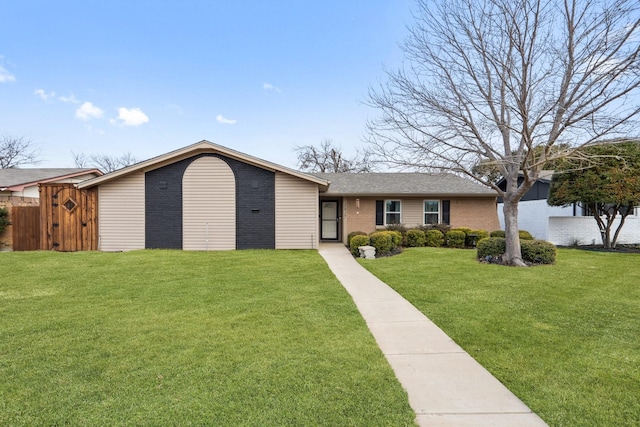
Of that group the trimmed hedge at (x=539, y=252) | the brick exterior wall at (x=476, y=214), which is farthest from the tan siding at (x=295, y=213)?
the brick exterior wall at (x=476, y=214)

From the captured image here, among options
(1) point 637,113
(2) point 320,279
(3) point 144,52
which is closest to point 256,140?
(3) point 144,52

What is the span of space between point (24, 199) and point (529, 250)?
73.3 feet

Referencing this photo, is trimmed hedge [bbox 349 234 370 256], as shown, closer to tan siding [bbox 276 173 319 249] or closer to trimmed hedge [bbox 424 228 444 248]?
tan siding [bbox 276 173 319 249]

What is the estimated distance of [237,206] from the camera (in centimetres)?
1367

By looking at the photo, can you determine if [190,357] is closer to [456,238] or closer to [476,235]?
[456,238]

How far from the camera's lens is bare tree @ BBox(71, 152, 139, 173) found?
44031 mm

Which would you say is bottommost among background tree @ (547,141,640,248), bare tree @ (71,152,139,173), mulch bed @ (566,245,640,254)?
mulch bed @ (566,245,640,254)

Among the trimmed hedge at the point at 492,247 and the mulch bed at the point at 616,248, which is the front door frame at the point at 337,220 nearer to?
the trimmed hedge at the point at 492,247

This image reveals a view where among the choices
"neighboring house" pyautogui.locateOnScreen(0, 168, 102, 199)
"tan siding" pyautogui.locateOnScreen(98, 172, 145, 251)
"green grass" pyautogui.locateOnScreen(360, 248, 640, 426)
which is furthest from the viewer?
"neighboring house" pyautogui.locateOnScreen(0, 168, 102, 199)

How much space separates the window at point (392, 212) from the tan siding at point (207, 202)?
752 centimetres

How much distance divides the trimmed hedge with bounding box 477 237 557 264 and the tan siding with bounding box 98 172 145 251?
1312 cm

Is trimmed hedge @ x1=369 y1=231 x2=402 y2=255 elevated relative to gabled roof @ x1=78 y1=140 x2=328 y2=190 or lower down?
lower down

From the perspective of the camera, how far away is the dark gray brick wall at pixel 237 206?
1357 centimetres

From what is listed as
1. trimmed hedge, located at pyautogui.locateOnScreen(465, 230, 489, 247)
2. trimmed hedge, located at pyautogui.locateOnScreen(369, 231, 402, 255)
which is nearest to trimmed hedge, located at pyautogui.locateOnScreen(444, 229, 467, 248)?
trimmed hedge, located at pyautogui.locateOnScreen(465, 230, 489, 247)
